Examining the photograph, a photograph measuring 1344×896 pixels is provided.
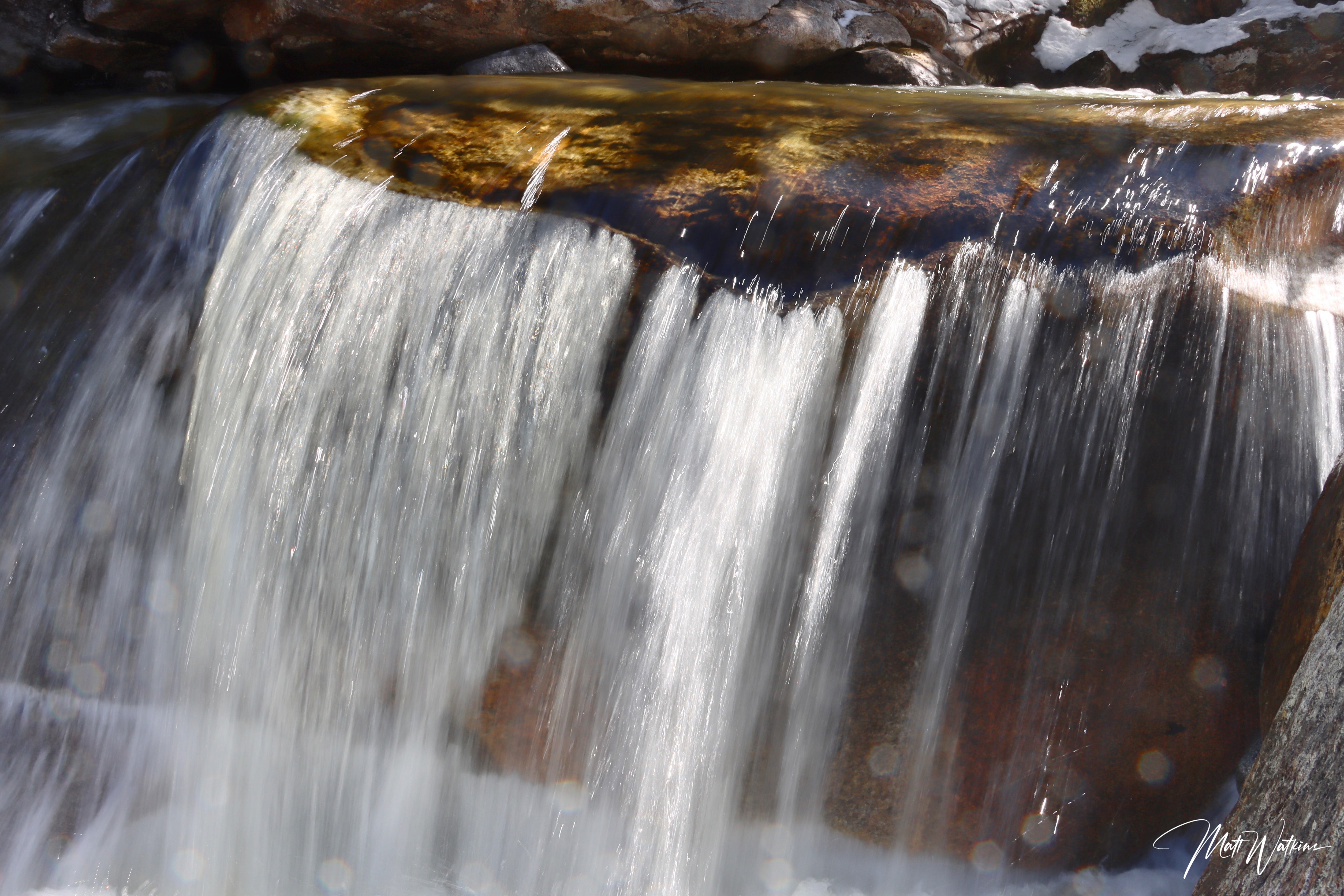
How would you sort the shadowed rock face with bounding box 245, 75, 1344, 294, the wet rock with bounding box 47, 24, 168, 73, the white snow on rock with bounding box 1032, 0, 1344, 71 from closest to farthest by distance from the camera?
the shadowed rock face with bounding box 245, 75, 1344, 294, the wet rock with bounding box 47, 24, 168, 73, the white snow on rock with bounding box 1032, 0, 1344, 71

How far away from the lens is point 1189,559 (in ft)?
7.59

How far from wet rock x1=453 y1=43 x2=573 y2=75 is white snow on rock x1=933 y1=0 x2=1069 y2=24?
299cm

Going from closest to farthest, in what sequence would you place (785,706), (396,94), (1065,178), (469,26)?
(785,706) < (1065,178) < (396,94) < (469,26)

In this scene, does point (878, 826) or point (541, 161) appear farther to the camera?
point (541, 161)

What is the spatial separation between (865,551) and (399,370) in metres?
1.63

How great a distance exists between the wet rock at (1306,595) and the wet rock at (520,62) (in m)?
4.30

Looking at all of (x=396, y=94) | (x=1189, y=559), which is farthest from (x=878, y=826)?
(x=396, y=94)

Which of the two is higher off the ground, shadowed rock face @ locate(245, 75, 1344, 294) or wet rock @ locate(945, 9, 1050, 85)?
wet rock @ locate(945, 9, 1050, 85)

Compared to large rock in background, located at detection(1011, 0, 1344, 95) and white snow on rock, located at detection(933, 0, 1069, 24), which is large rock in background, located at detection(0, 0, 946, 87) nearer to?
white snow on rock, located at detection(933, 0, 1069, 24)

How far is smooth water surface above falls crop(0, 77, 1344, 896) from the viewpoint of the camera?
2.36m

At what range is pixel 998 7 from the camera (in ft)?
22.3

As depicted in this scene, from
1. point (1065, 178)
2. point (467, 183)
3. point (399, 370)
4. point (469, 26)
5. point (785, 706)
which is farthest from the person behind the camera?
point (469, 26)

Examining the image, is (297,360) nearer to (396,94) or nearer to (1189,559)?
(396,94)
